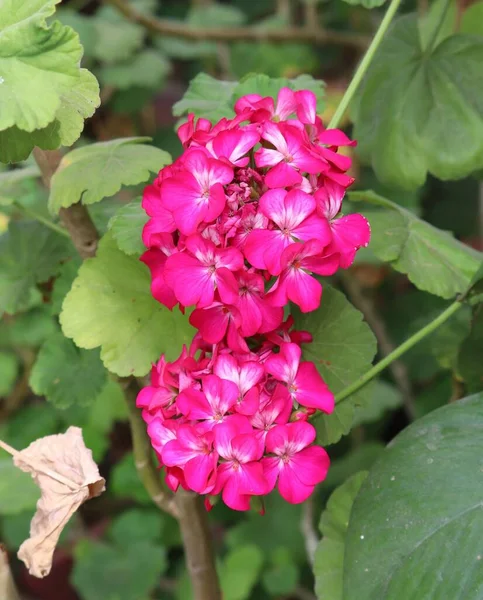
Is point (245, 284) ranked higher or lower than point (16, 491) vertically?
higher

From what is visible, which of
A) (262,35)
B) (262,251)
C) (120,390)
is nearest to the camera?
(262,251)

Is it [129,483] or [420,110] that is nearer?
[420,110]

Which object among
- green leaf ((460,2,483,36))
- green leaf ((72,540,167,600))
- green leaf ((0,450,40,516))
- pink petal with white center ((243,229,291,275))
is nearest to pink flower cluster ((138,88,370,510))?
pink petal with white center ((243,229,291,275))

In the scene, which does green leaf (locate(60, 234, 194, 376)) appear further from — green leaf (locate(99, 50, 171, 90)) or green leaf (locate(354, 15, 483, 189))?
green leaf (locate(99, 50, 171, 90))

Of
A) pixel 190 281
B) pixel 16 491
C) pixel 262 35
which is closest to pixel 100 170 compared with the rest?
pixel 190 281

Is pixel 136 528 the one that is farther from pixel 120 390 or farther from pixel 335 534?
pixel 335 534

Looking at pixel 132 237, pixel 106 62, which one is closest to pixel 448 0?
pixel 132 237
